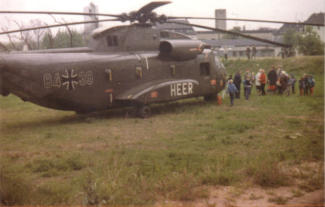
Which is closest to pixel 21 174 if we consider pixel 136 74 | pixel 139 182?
pixel 139 182

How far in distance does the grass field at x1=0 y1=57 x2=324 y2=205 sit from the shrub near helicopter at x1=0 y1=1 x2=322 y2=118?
2.89ft

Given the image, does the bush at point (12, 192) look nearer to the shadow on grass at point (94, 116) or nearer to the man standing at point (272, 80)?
the shadow on grass at point (94, 116)

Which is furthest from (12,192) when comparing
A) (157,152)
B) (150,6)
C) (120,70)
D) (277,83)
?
(277,83)

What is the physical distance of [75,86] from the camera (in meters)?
11.9

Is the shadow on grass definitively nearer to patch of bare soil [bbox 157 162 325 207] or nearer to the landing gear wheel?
the landing gear wheel

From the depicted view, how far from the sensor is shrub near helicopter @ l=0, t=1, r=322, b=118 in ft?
36.0

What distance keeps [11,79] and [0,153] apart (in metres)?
2.76

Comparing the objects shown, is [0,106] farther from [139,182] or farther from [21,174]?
[139,182]

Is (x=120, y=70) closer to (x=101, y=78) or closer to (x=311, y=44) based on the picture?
(x=101, y=78)

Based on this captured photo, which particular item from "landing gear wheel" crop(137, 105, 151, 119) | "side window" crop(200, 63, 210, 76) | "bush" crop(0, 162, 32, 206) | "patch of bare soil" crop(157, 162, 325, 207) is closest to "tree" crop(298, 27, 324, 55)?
"side window" crop(200, 63, 210, 76)

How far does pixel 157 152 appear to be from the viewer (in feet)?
27.4

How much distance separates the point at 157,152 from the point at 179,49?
713 centimetres

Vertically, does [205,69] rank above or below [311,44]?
below

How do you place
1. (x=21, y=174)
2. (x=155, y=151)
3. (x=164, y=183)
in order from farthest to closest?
(x=155, y=151), (x=21, y=174), (x=164, y=183)
